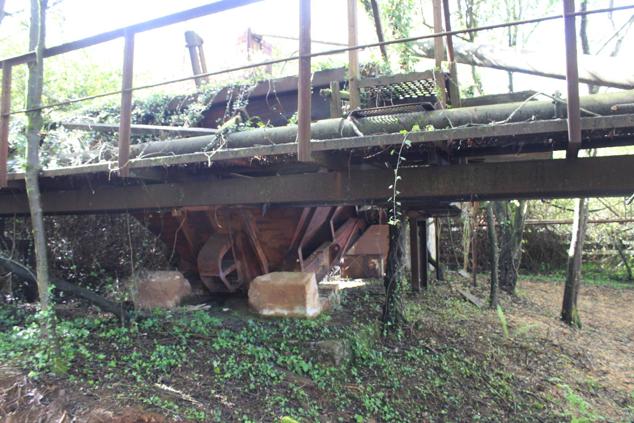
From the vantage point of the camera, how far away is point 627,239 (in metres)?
16.1

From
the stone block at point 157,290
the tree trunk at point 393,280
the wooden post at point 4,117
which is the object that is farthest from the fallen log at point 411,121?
the tree trunk at point 393,280

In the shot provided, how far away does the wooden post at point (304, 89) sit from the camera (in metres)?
3.76

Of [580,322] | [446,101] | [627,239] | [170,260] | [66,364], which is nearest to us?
[446,101]

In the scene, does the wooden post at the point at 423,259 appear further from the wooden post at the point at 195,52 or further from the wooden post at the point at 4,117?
the wooden post at the point at 4,117

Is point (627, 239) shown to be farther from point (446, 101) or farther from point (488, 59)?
point (446, 101)

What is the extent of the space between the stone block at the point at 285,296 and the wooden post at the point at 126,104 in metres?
3.09

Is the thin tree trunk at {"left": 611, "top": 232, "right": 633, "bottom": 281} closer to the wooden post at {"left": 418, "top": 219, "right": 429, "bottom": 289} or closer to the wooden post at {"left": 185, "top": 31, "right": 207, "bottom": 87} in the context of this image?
the wooden post at {"left": 418, "top": 219, "right": 429, "bottom": 289}

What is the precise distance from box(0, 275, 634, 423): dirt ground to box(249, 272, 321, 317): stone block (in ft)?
0.98

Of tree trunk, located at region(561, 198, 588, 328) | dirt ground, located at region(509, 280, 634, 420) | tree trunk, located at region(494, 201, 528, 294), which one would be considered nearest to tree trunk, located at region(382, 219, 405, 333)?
dirt ground, located at region(509, 280, 634, 420)

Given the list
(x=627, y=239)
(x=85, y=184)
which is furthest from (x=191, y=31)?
(x=627, y=239)

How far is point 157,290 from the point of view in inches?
294

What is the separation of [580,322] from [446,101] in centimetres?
800

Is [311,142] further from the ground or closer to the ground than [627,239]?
further from the ground

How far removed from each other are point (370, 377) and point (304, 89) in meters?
3.94
